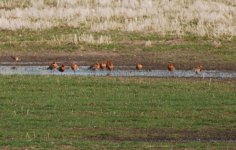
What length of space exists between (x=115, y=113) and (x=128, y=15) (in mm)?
21262

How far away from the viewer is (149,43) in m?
31.7

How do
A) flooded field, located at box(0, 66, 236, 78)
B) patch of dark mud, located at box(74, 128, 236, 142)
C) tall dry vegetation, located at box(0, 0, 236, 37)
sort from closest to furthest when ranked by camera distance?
patch of dark mud, located at box(74, 128, 236, 142)
flooded field, located at box(0, 66, 236, 78)
tall dry vegetation, located at box(0, 0, 236, 37)

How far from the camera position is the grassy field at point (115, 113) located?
46.9ft

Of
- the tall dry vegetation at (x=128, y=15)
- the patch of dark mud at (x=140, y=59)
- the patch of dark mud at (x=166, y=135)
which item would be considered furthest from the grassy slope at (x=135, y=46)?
the patch of dark mud at (x=166, y=135)

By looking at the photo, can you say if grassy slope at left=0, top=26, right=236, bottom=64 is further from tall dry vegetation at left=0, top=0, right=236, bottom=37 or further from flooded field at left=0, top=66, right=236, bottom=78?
flooded field at left=0, top=66, right=236, bottom=78

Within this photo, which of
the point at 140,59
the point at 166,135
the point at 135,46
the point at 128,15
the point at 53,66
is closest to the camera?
the point at 166,135

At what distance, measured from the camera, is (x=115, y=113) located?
17.0 meters

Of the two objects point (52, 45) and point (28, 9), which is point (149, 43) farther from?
point (28, 9)

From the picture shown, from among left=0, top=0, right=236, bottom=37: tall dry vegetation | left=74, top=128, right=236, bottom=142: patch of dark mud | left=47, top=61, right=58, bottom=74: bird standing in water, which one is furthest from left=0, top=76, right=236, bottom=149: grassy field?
left=0, top=0, right=236, bottom=37: tall dry vegetation

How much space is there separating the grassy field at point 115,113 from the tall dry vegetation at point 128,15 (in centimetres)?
1156

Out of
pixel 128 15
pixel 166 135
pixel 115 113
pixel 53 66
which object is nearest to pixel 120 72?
pixel 53 66

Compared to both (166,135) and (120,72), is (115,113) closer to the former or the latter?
(166,135)

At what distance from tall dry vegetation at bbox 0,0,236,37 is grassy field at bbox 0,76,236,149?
Result: 1156 cm

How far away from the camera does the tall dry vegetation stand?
3459cm
